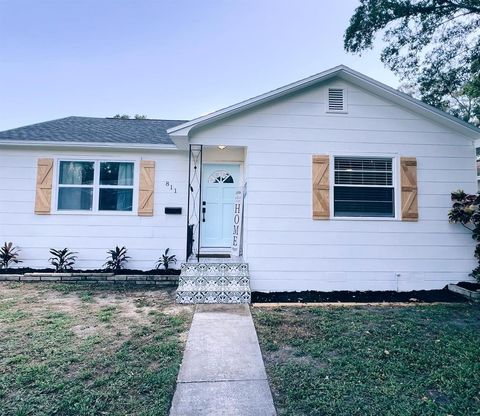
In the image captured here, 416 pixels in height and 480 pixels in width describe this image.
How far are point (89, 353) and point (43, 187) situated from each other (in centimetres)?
545

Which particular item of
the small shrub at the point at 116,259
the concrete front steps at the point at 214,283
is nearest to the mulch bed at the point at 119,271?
the small shrub at the point at 116,259

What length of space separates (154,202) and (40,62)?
37.6ft

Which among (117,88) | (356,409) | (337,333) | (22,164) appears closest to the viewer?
(356,409)

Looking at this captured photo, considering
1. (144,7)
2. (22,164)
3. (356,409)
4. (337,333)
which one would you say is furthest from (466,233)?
(144,7)

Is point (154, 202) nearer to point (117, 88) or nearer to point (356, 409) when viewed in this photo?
point (356, 409)

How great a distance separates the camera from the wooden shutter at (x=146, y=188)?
7207 mm

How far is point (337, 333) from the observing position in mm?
3842

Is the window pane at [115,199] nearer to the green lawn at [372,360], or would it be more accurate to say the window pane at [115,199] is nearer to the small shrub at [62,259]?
the small shrub at [62,259]

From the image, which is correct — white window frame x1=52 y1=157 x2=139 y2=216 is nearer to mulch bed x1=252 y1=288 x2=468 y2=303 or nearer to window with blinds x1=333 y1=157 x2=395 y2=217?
mulch bed x1=252 y1=288 x2=468 y2=303

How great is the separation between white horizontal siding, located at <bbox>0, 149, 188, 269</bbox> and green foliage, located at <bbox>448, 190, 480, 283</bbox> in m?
6.10

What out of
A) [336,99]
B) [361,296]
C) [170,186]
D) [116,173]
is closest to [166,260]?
[170,186]

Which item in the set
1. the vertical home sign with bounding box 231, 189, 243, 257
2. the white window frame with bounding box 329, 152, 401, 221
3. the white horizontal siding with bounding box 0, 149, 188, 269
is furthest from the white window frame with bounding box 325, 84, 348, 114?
the white horizontal siding with bounding box 0, 149, 188, 269

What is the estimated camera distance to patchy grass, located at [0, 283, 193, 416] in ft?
7.77

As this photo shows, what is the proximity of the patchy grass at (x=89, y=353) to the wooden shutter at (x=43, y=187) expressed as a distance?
227 cm
